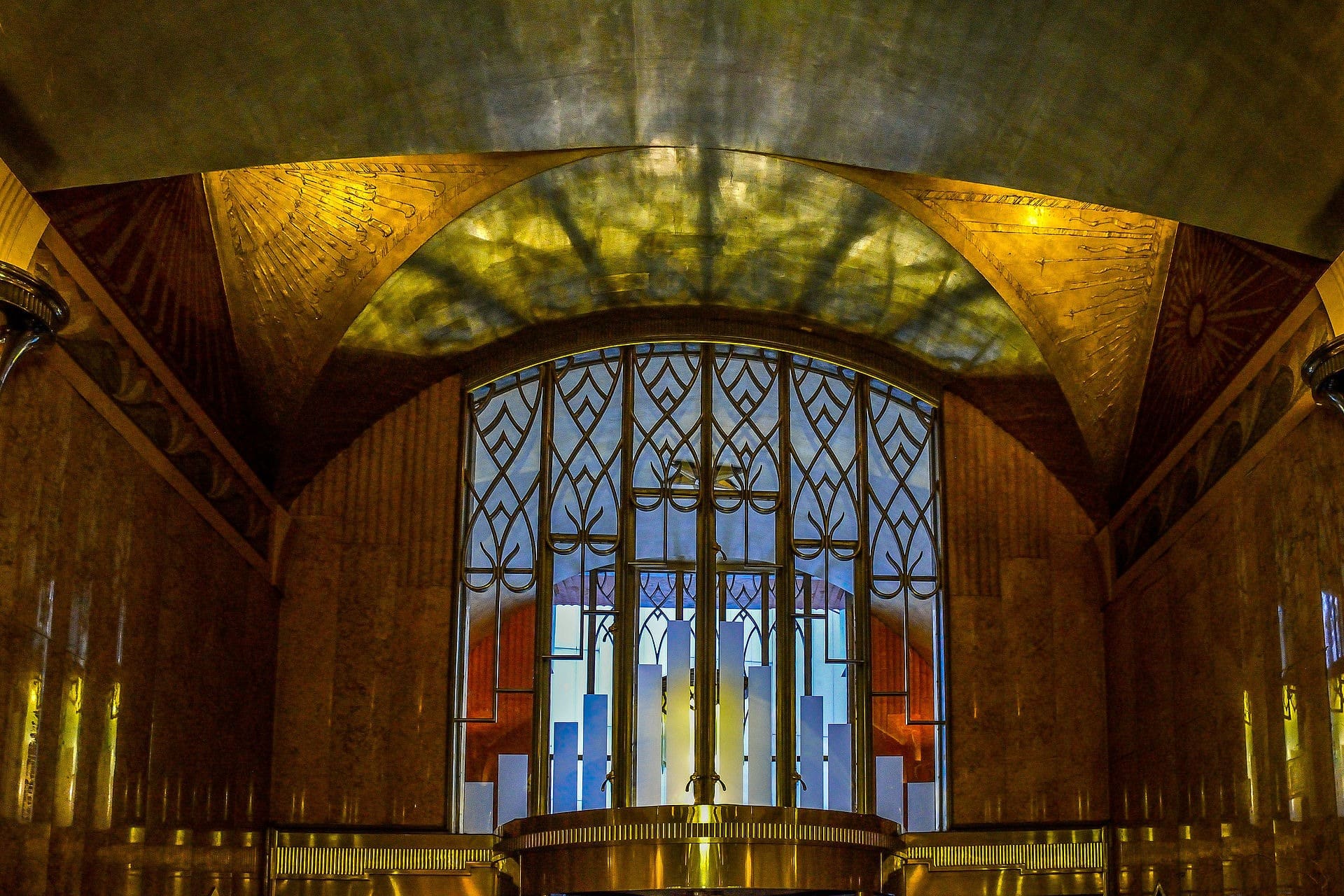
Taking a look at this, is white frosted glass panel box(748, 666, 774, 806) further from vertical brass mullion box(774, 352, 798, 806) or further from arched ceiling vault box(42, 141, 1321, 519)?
arched ceiling vault box(42, 141, 1321, 519)

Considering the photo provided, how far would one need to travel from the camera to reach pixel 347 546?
1161 cm

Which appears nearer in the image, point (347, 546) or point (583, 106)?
point (583, 106)

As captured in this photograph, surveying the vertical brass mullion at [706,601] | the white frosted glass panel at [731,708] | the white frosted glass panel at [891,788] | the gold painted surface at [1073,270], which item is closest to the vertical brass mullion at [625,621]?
the vertical brass mullion at [706,601]

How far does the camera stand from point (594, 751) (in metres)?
11.4

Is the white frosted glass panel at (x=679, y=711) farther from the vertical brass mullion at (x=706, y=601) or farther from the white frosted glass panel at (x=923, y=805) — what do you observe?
the white frosted glass panel at (x=923, y=805)

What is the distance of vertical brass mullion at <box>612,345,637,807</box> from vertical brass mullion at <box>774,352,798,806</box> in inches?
38.5

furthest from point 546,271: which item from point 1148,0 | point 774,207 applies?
point 1148,0

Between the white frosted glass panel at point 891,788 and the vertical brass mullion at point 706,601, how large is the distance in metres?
1.17

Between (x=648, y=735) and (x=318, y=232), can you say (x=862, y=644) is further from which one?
(x=318, y=232)

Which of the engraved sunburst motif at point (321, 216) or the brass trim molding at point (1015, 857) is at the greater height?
the engraved sunburst motif at point (321, 216)

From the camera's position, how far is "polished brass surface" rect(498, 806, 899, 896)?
9.45 meters

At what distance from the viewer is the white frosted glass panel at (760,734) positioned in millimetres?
11391

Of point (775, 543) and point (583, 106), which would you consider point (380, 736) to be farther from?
point (583, 106)

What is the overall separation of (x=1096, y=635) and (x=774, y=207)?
12.8 ft
